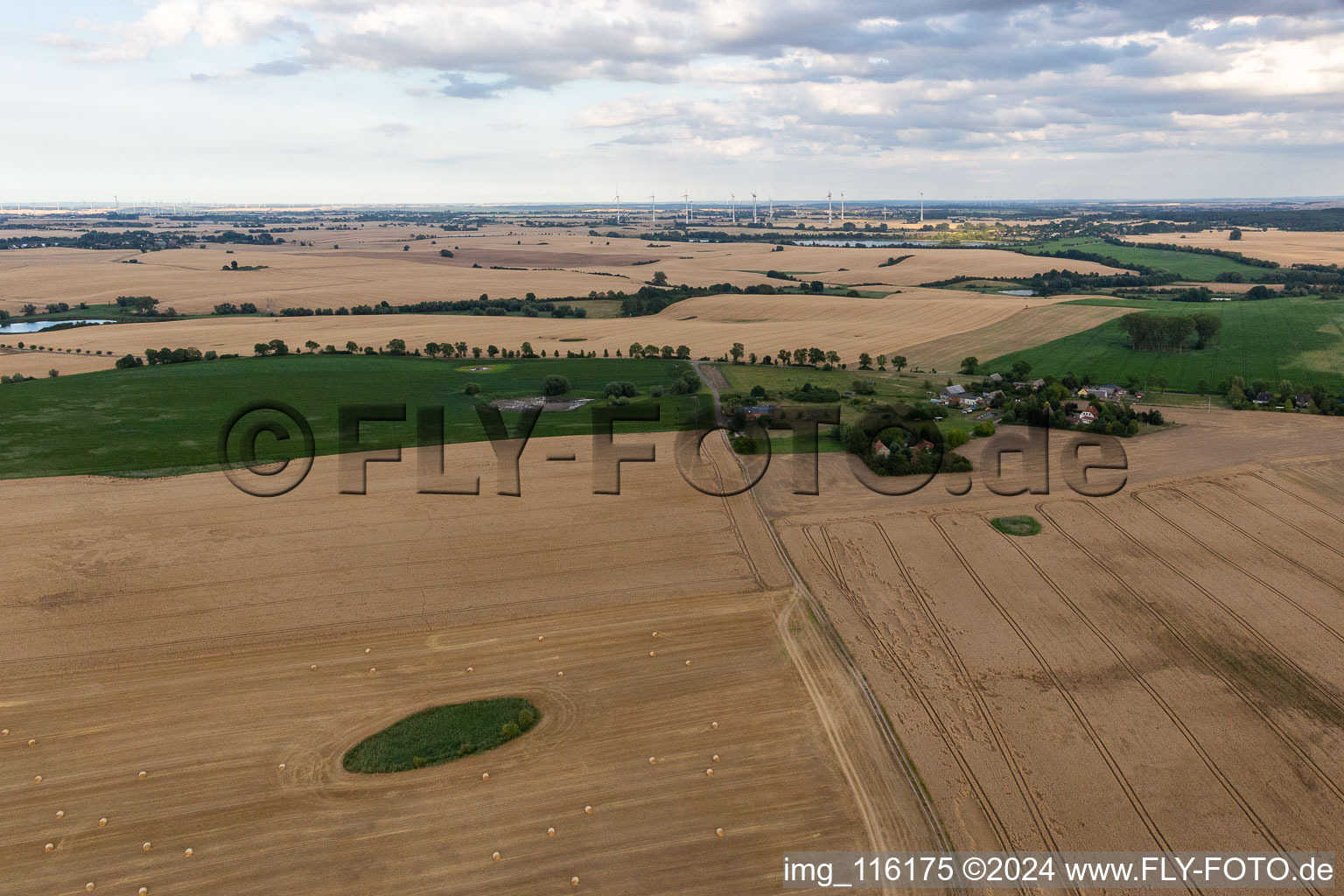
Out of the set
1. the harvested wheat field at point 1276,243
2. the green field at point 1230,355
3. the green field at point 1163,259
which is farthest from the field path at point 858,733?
the harvested wheat field at point 1276,243

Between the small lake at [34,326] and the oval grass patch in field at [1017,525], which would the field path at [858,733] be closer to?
the oval grass patch in field at [1017,525]

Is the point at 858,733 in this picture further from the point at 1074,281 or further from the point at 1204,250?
the point at 1204,250

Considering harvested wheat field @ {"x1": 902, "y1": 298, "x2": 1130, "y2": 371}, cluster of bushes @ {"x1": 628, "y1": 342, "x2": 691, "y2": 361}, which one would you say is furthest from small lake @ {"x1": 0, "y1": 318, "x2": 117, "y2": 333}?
harvested wheat field @ {"x1": 902, "y1": 298, "x2": 1130, "y2": 371}

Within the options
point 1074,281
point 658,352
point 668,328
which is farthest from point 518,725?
point 1074,281

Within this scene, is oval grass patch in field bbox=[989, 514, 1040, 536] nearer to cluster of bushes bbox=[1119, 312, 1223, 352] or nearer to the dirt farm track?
the dirt farm track

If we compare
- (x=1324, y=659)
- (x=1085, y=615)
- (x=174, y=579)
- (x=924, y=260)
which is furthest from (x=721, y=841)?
Result: (x=924, y=260)

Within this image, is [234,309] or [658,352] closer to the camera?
[658,352]
